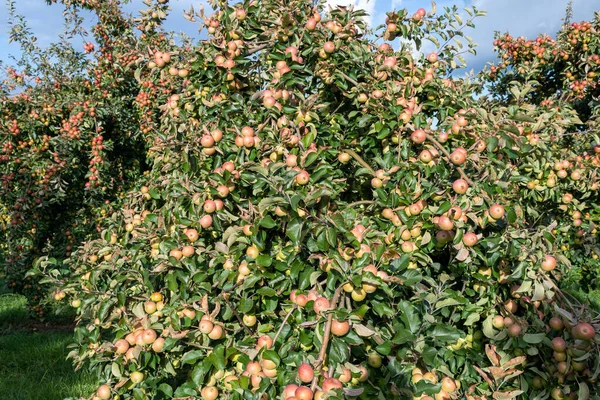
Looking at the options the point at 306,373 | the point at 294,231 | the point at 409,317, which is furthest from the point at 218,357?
the point at 409,317

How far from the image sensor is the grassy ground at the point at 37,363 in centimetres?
405

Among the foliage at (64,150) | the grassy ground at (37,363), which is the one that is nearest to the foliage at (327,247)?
the grassy ground at (37,363)

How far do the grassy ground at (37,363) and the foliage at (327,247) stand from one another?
225 centimetres

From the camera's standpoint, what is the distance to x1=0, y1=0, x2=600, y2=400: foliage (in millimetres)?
1697

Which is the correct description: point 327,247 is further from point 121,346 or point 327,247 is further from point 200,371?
point 121,346

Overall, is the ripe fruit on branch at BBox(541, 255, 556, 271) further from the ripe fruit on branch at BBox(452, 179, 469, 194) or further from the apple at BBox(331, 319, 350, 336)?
the apple at BBox(331, 319, 350, 336)

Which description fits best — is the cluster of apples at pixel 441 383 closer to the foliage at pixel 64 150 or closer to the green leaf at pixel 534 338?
the green leaf at pixel 534 338

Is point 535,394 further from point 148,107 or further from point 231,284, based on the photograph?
point 148,107

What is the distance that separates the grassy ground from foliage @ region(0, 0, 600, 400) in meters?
2.25

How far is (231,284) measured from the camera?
74.3 inches

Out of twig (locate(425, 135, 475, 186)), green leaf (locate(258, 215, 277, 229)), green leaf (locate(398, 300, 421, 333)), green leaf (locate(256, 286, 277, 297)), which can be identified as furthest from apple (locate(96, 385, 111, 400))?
twig (locate(425, 135, 475, 186))

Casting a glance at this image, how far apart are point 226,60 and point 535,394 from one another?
215 centimetres

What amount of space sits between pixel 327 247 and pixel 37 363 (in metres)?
4.64

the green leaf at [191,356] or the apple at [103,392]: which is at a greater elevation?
the green leaf at [191,356]
